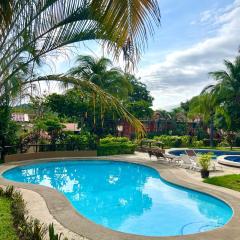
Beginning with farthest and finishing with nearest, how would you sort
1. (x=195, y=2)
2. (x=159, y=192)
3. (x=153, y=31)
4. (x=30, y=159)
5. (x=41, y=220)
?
(x=30, y=159), (x=159, y=192), (x=41, y=220), (x=195, y=2), (x=153, y=31)

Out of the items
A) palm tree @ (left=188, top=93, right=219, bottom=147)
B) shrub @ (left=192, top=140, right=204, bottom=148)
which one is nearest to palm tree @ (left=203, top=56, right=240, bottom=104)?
palm tree @ (left=188, top=93, right=219, bottom=147)

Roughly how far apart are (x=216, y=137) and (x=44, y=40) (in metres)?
30.3

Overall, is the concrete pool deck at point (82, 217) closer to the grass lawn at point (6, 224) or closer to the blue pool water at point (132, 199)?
the blue pool water at point (132, 199)

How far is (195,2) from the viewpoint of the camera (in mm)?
4770

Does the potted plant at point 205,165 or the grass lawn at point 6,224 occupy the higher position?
the potted plant at point 205,165

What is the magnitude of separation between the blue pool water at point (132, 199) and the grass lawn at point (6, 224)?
9.20 feet

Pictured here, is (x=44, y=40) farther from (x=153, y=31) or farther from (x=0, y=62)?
(x=153, y=31)

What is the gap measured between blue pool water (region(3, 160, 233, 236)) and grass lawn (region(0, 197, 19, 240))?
110 inches

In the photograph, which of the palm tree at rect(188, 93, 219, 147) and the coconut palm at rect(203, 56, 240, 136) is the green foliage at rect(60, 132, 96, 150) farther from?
the coconut palm at rect(203, 56, 240, 136)

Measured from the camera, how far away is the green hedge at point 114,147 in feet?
79.0

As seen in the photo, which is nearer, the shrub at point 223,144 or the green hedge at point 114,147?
the green hedge at point 114,147

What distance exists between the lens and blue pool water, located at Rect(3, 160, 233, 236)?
9820mm

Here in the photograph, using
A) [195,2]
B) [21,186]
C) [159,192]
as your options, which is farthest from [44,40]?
[159,192]

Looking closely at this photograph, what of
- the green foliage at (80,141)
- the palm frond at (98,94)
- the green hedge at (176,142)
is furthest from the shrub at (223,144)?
the palm frond at (98,94)
